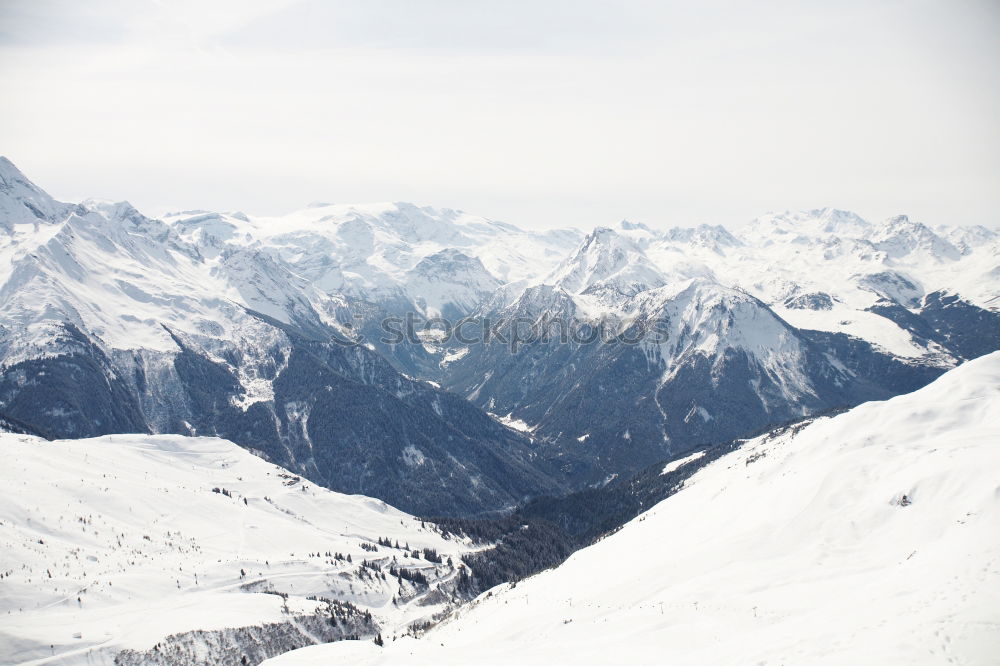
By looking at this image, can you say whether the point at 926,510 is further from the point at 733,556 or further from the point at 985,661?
the point at 985,661

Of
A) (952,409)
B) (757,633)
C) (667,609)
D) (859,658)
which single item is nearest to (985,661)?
(859,658)

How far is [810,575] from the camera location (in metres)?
105

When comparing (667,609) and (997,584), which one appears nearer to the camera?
(997,584)

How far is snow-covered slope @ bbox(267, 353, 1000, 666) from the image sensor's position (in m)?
78.1

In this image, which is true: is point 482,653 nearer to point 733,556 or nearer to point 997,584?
point 733,556

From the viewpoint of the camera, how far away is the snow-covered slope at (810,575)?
3073 inches

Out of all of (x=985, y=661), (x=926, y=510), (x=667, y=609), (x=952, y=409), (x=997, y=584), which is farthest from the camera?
(x=952, y=409)

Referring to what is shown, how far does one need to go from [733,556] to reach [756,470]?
2838 inches

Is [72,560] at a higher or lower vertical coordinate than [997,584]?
lower

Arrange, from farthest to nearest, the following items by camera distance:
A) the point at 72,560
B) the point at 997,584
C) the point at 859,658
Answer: the point at 72,560, the point at 997,584, the point at 859,658

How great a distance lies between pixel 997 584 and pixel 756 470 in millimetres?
112220

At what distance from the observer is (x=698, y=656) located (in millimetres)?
84125

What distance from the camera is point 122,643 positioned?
147 metres

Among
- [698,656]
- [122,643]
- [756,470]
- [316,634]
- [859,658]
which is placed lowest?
[316,634]
